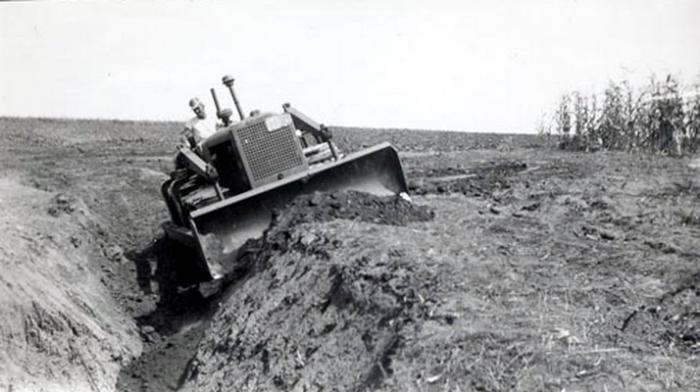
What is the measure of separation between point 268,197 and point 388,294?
11.1ft

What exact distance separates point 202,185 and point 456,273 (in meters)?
5.25

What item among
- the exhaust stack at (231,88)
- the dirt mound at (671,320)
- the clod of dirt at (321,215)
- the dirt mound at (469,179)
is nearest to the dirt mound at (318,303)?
the clod of dirt at (321,215)

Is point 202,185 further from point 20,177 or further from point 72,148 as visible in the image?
point 72,148

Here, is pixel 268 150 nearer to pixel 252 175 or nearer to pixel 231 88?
pixel 252 175

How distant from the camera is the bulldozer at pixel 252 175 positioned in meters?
8.19

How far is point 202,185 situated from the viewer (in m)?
9.98

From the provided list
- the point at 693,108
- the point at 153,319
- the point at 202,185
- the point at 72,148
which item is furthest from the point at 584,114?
the point at 72,148

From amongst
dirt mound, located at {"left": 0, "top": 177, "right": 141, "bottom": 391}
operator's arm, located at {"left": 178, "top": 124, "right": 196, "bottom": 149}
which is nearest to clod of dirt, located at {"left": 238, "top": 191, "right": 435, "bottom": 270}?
dirt mound, located at {"left": 0, "top": 177, "right": 141, "bottom": 391}

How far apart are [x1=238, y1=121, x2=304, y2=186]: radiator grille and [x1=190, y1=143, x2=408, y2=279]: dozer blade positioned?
0.39 meters

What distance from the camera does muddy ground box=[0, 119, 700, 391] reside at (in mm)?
4539

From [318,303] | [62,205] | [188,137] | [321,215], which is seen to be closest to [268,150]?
[188,137]

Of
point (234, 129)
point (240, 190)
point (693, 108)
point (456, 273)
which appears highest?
point (234, 129)

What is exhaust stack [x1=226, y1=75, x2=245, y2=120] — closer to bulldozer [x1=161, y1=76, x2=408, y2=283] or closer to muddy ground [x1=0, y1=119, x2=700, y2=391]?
bulldozer [x1=161, y1=76, x2=408, y2=283]

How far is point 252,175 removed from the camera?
905cm
